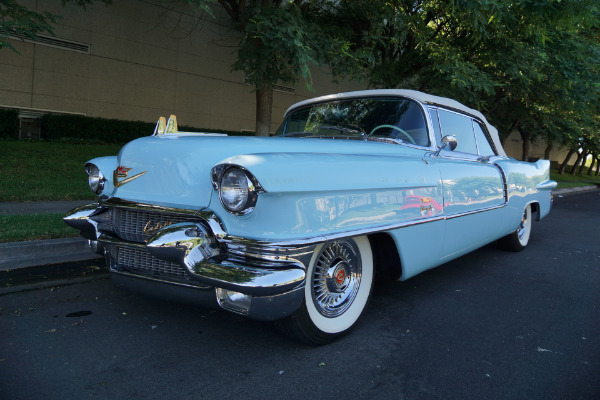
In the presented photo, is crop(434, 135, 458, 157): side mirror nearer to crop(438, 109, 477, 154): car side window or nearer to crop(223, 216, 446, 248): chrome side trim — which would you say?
crop(438, 109, 477, 154): car side window

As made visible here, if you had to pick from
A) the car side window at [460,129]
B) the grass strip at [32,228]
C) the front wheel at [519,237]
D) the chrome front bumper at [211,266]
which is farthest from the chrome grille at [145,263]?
the front wheel at [519,237]

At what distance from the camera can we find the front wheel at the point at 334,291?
2672 mm

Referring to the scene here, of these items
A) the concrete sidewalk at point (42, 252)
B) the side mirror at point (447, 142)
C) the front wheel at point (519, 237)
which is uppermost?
the side mirror at point (447, 142)

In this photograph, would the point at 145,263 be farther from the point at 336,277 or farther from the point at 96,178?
the point at 336,277

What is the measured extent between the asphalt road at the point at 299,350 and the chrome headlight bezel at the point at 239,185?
93cm

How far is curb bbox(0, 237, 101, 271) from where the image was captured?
13.6ft

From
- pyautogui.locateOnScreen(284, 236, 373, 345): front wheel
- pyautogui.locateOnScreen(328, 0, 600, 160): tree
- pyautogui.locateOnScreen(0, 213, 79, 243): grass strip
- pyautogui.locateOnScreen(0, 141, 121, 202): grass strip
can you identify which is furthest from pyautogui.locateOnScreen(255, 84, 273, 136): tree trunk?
pyautogui.locateOnScreen(284, 236, 373, 345): front wheel

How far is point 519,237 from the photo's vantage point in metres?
5.93

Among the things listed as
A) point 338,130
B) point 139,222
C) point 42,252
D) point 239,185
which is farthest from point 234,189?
point 42,252

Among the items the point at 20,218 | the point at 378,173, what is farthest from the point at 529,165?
the point at 20,218

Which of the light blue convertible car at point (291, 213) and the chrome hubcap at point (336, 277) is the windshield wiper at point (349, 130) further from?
the chrome hubcap at point (336, 277)

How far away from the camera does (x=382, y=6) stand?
928 centimetres

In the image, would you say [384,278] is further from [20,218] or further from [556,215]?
[556,215]

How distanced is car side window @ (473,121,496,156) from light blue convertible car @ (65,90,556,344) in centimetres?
112
